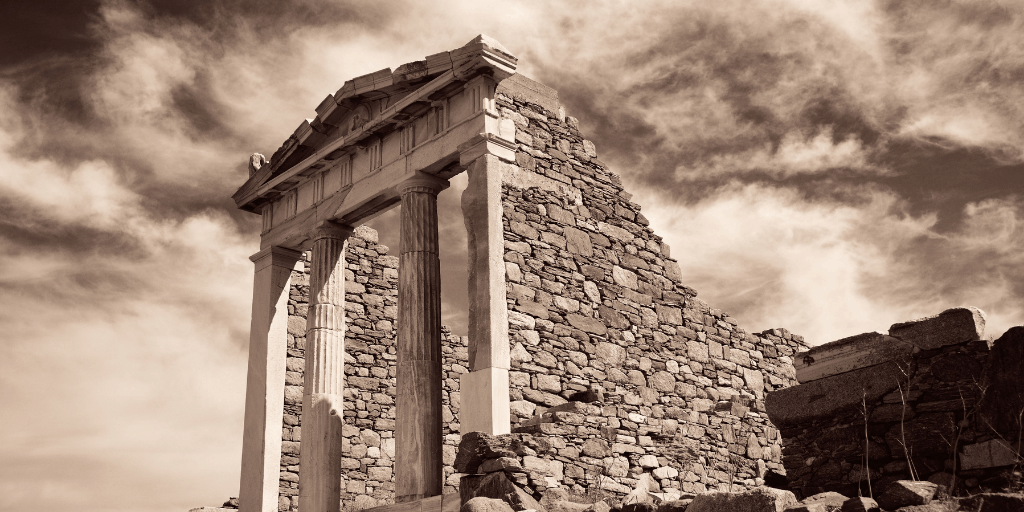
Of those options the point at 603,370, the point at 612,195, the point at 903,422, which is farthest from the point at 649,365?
the point at 903,422

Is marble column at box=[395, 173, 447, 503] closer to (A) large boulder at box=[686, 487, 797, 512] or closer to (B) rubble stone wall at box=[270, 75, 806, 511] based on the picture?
(B) rubble stone wall at box=[270, 75, 806, 511]

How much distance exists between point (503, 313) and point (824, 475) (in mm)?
4270

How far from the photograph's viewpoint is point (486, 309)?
10.6m

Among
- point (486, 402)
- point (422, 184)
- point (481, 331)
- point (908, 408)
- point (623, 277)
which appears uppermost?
point (422, 184)

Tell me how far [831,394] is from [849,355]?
0.34 metres

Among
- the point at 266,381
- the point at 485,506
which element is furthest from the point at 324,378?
the point at 485,506

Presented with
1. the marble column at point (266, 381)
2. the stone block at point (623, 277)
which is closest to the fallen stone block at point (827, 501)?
the stone block at point (623, 277)

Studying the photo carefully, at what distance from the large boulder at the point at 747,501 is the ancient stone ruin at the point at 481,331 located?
8.03ft

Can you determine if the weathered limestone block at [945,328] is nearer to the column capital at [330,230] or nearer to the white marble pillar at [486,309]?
the white marble pillar at [486,309]

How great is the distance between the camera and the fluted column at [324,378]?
11867 mm

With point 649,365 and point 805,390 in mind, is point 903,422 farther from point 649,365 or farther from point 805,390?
point 649,365

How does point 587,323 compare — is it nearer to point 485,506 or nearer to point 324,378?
point 324,378

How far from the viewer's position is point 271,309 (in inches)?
538

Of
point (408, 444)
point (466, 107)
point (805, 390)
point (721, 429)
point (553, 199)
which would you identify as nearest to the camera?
point (805, 390)
